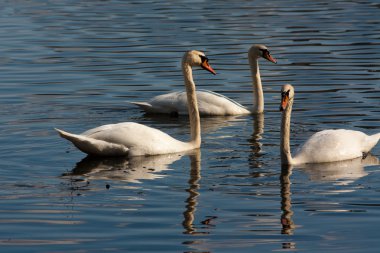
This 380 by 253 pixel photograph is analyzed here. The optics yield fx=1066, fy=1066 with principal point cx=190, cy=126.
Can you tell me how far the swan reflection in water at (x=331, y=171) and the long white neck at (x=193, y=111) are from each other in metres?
1.83

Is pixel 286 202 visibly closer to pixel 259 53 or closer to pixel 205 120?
pixel 205 120

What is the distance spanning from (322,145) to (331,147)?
4.7 inches

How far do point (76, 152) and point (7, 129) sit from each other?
1.87m

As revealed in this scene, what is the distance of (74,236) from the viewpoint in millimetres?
9852

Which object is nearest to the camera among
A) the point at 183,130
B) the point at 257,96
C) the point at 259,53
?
the point at 183,130

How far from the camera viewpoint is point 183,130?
1623 centimetres

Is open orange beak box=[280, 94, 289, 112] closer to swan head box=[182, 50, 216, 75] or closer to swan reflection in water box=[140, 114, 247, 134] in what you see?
swan head box=[182, 50, 216, 75]

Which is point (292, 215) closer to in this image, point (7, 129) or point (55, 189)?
point (55, 189)

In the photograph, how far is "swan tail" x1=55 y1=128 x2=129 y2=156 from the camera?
13336 millimetres

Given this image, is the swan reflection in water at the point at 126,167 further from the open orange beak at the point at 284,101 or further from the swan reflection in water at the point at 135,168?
the open orange beak at the point at 284,101

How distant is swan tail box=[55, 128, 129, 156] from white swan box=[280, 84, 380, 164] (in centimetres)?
213

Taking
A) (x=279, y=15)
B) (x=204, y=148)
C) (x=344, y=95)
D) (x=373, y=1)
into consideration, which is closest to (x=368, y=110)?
(x=344, y=95)

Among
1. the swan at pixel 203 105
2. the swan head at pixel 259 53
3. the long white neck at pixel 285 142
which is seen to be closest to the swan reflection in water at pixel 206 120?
the swan at pixel 203 105

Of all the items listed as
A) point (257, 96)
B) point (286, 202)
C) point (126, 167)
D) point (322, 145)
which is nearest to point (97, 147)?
point (126, 167)
